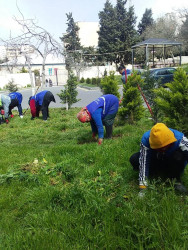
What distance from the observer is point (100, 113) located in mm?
4699

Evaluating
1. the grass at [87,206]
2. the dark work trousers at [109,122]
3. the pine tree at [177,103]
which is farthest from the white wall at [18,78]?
the pine tree at [177,103]

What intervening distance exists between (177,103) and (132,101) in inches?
105

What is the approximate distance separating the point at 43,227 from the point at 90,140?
3542 millimetres

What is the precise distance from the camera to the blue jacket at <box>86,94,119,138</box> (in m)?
4.62

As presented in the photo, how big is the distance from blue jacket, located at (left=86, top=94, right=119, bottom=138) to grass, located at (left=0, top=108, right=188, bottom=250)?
1.48 feet

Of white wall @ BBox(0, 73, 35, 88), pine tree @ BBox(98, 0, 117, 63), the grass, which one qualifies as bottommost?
the grass

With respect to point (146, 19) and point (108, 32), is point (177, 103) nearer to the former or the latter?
point (108, 32)

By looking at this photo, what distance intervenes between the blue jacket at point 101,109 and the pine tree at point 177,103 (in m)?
1.11

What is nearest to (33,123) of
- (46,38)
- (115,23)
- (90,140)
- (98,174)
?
(90,140)

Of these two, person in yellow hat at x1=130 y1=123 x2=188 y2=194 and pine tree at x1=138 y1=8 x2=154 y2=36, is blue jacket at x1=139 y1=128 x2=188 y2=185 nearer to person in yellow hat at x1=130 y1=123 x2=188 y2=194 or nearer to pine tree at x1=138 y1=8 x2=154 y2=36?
person in yellow hat at x1=130 y1=123 x2=188 y2=194

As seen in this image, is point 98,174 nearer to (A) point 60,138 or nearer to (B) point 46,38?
(A) point 60,138

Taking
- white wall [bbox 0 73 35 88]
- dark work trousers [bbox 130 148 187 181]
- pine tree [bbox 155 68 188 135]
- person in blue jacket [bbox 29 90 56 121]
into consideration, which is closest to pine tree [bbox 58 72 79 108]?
person in blue jacket [bbox 29 90 56 121]

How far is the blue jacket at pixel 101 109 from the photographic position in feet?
15.1

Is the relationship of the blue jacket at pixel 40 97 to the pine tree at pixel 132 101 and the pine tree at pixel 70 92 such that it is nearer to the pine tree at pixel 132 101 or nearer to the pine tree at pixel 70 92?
the pine tree at pixel 70 92
